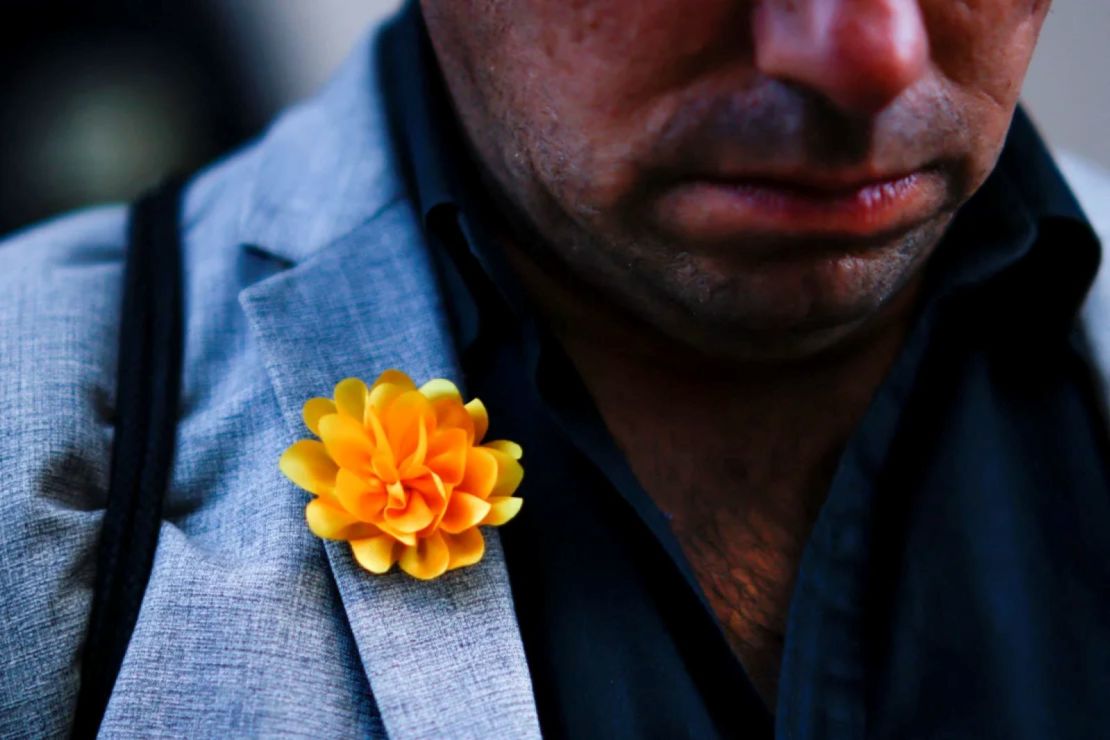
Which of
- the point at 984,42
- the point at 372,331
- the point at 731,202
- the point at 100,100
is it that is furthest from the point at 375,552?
the point at 100,100

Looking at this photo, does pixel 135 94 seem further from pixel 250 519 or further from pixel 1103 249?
pixel 1103 249

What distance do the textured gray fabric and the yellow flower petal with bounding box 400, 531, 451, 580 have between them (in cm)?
2

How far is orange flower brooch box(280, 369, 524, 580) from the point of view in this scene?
614 mm

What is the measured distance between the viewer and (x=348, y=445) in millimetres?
625

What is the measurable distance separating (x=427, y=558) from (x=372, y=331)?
180 mm

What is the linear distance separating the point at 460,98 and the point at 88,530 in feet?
1.27

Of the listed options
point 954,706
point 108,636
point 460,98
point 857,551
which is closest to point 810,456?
point 857,551

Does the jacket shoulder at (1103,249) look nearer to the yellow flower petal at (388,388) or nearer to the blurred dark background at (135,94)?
the yellow flower petal at (388,388)

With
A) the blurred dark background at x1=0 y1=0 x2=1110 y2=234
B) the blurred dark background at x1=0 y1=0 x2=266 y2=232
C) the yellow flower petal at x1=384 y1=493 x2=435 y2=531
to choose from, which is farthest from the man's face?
the blurred dark background at x1=0 y1=0 x2=266 y2=232

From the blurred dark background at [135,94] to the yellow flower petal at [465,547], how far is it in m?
1.44

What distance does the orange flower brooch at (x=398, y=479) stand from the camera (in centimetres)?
61

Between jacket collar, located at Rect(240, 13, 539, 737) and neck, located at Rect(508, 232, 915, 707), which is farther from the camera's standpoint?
neck, located at Rect(508, 232, 915, 707)

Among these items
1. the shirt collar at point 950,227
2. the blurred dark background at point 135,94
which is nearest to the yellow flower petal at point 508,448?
the shirt collar at point 950,227

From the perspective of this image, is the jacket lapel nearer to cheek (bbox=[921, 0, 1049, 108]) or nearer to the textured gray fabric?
the textured gray fabric
